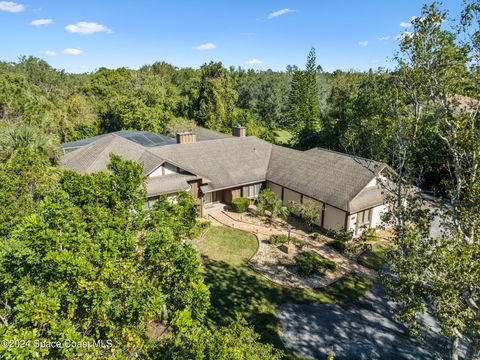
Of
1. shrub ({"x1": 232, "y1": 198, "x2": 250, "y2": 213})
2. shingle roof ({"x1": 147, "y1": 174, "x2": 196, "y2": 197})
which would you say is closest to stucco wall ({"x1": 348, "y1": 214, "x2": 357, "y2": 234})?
shrub ({"x1": 232, "y1": 198, "x2": 250, "y2": 213})

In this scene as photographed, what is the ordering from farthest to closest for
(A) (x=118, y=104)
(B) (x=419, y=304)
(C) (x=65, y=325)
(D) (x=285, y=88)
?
(D) (x=285, y=88) → (A) (x=118, y=104) → (B) (x=419, y=304) → (C) (x=65, y=325)

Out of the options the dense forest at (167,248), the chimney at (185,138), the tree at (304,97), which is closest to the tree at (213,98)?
the tree at (304,97)

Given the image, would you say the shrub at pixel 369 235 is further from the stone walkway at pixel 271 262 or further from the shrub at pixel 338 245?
the stone walkway at pixel 271 262

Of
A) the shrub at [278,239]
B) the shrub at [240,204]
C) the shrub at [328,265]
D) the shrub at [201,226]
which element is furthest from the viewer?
the shrub at [240,204]

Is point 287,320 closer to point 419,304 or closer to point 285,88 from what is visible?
point 419,304

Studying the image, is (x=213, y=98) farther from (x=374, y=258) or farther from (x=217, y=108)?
(x=374, y=258)

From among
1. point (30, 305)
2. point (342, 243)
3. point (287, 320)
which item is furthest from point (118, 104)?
point (30, 305)
